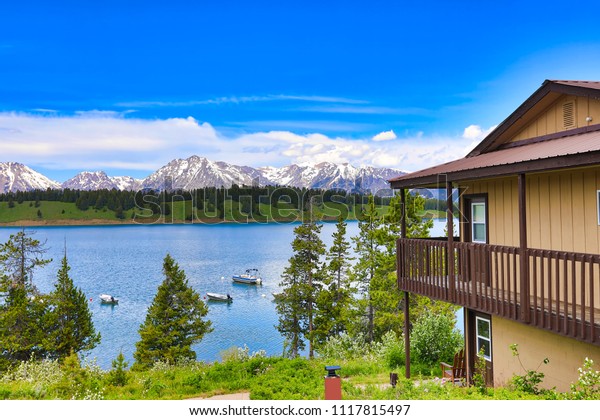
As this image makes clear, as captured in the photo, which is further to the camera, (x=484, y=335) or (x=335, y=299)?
(x=335, y=299)

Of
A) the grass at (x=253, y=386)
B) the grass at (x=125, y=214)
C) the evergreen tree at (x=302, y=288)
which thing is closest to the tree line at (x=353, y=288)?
the evergreen tree at (x=302, y=288)

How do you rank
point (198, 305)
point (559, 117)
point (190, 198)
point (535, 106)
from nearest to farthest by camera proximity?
1. point (559, 117)
2. point (535, 106)
3. point (198, 305)
4. point (190, 198)

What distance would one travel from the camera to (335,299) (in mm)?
33562

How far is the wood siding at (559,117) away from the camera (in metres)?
8.60

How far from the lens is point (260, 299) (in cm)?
5000

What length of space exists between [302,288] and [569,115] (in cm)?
2513

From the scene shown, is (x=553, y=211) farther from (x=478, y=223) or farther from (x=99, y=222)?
(x=99, y=222)

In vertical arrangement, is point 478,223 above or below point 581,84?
below

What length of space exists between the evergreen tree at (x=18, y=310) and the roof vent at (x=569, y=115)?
96.4ft

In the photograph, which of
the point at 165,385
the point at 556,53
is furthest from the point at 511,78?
the point at 165,385

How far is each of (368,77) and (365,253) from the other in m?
15.8

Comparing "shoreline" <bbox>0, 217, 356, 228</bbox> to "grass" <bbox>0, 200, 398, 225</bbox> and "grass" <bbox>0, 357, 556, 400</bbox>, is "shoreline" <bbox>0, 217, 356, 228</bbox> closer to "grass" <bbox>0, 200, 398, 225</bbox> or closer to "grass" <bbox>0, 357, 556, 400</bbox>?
"grass" <bbox>0, 200, 398, 225</bbox>

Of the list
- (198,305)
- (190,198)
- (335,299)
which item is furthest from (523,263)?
(190,198)

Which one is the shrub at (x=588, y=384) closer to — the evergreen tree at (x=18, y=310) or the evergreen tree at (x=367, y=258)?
the evergreen tree at (x=367, y=258)
